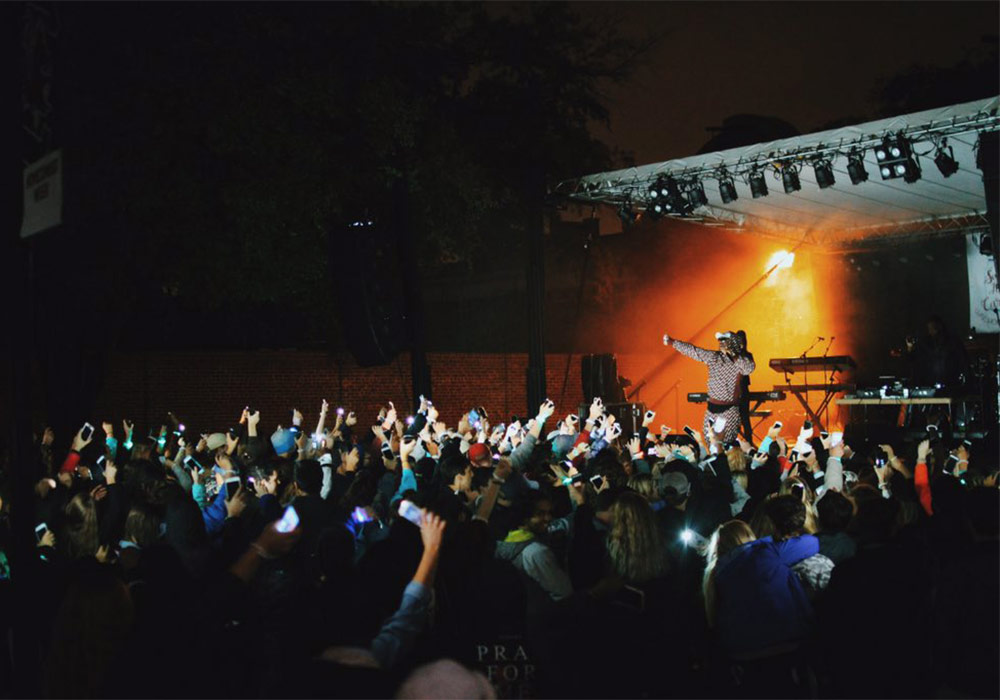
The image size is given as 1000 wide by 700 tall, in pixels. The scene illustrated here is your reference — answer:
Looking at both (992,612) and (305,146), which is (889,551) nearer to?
(992,612)

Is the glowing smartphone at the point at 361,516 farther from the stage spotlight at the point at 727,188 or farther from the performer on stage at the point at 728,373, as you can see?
the stage spotlight at the point at 727,188

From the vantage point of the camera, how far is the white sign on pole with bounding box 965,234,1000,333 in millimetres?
20766

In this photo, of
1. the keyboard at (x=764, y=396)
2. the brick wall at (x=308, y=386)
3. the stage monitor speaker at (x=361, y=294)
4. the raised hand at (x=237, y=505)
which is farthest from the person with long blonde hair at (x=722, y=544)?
the brick wall at (x=308, y=386)

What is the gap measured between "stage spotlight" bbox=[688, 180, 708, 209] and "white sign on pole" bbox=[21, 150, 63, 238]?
39.9ft

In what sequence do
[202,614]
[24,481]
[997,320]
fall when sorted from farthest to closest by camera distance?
1. [997,320]
2. [24,481]
3. [202,614]

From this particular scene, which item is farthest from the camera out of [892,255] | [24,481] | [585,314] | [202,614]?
[585,314]

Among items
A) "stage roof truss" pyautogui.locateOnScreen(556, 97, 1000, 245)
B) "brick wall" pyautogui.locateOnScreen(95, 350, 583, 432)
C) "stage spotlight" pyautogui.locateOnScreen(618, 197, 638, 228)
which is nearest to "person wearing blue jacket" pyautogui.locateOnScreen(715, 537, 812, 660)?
"stage roof truss" pyautogui.locateOnScreen(556, 97, 1000, 245)

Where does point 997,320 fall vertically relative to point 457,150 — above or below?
below

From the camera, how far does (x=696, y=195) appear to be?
1611 cm

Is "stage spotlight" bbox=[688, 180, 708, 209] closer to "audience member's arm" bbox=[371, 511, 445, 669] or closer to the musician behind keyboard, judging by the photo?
the musician behind keyboard

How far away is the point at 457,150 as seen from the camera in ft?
53.9

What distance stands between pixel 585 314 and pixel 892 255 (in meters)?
9.13

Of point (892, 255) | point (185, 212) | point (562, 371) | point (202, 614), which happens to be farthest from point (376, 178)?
point (892, 255)

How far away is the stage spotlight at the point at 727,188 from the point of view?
611 inches
